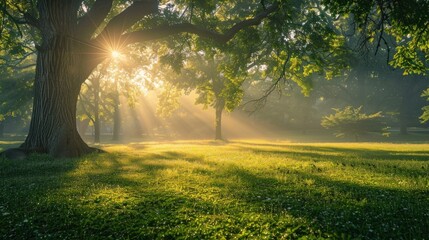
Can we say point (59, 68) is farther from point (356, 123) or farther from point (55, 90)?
point (356, 123)

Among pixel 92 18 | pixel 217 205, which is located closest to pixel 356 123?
pixel 92 18

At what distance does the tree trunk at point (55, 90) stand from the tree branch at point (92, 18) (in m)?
1.48

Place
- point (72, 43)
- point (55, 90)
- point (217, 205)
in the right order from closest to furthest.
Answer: point (217, 205), point (55, 90), point (72, 43)

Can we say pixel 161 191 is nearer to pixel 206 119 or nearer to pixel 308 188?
pixel 308 188

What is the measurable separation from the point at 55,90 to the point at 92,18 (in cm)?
513

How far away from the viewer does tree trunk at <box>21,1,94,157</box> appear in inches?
630

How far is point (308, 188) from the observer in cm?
824

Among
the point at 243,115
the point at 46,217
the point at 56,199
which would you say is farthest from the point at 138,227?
the point at 243,115

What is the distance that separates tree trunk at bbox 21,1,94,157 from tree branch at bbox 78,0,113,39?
148cm

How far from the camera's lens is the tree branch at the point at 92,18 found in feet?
59.8

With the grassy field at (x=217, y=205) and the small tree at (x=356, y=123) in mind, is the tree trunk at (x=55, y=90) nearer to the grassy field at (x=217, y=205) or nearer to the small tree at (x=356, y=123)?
the grassy field at (x=217, y=205)

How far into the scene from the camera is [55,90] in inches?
639

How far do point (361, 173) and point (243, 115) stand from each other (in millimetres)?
62408

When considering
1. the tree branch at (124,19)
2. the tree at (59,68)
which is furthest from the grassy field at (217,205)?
the tree branch at (124,19)
